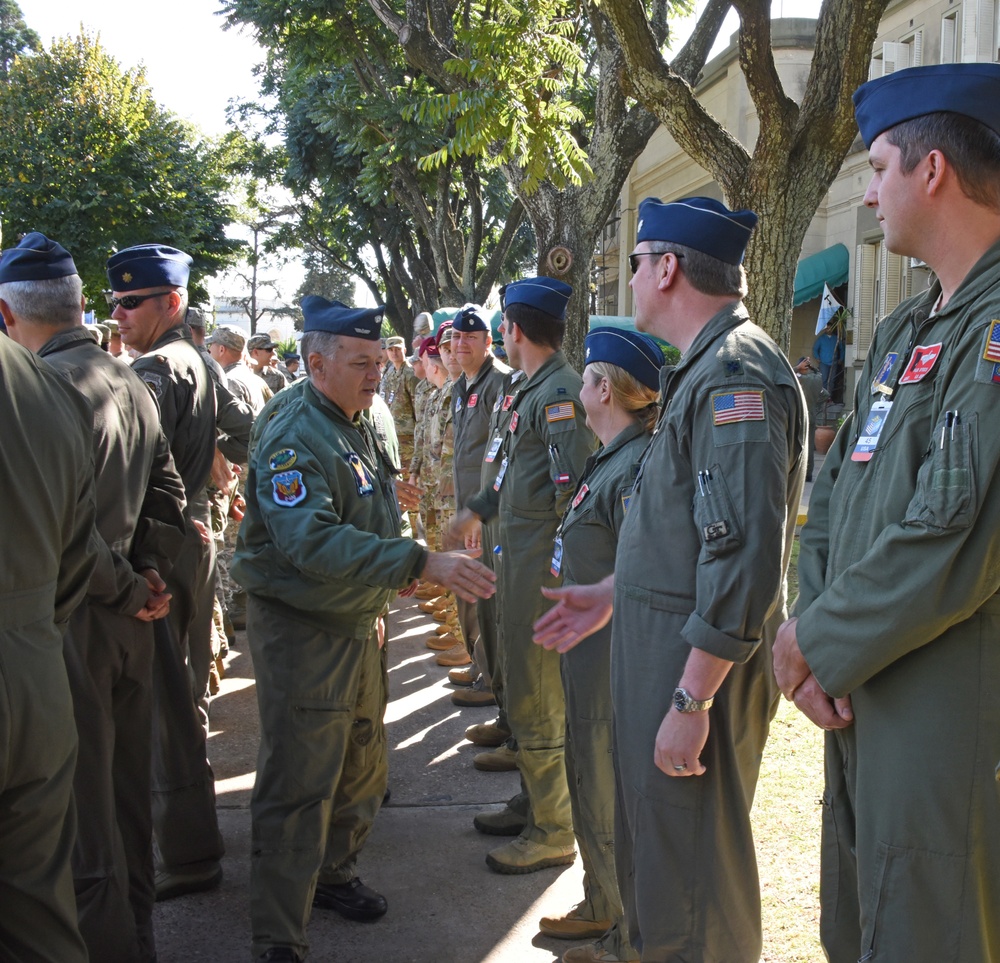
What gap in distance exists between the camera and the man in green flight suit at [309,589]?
3400 mm

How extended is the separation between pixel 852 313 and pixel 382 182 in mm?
11052

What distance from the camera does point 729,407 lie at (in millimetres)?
2564

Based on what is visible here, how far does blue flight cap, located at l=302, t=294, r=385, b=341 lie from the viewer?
3721 millimetres

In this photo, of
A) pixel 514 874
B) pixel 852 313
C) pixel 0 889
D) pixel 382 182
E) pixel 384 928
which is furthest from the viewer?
pixel 852 313

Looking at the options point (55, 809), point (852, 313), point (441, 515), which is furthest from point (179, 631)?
point (852, 313)

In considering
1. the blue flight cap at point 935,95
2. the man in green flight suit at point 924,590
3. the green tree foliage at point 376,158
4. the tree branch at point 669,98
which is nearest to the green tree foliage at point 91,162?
the green tree foliage at point 376,158

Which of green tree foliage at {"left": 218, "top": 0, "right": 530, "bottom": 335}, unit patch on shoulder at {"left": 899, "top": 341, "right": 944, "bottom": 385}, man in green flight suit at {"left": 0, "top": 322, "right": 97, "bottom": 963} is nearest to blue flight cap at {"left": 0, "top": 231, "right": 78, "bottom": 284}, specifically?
man in green flight suit at {"left": 0, "top": 322, "right": 97, "bottom": 963}

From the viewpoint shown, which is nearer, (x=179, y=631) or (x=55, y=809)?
(x=55, y=809)

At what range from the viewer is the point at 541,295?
4.87 metres

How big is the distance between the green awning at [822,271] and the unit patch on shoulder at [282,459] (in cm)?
2220

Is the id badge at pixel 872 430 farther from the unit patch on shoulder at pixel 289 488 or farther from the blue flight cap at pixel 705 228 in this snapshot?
the unit patch on shoulder at pixel 289 488

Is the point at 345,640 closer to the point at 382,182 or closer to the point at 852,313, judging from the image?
the point at 382,182

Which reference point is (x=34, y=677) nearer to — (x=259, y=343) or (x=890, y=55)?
(x=259, y=343)

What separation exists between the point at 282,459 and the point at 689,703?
64.5 inches
